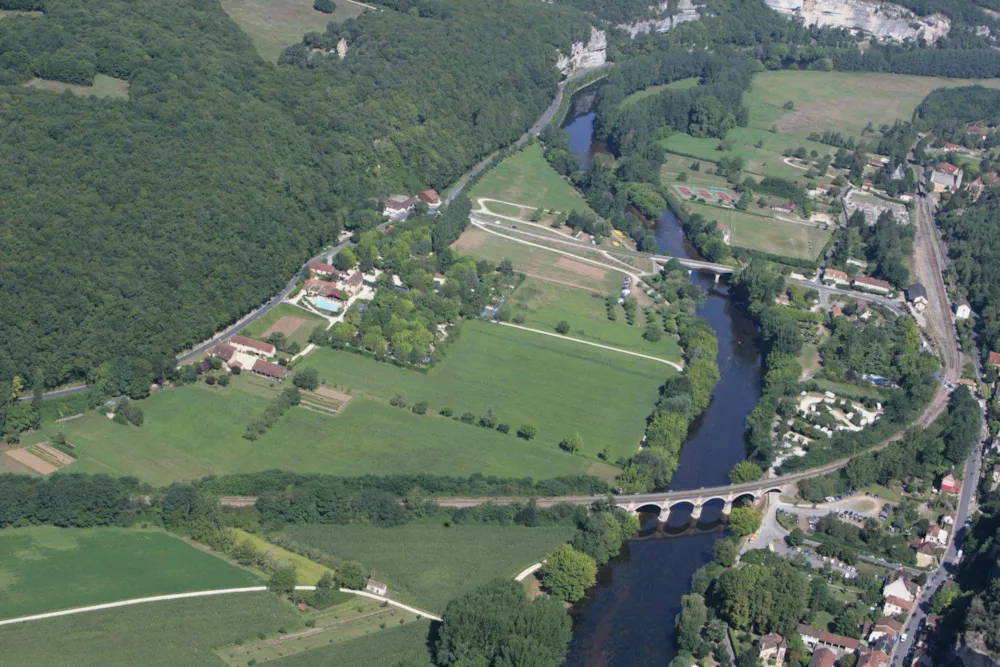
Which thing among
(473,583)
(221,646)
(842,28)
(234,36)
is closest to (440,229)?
(234,36)

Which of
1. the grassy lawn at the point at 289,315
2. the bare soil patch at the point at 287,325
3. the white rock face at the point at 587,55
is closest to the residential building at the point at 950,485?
the grassy lawn at the point at 289,315

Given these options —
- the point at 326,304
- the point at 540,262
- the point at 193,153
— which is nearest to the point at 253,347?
the point at 326,304

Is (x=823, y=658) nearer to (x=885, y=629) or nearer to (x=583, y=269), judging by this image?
(x=885, y=629)

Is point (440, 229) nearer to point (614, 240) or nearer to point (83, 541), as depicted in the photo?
point (614, 240)

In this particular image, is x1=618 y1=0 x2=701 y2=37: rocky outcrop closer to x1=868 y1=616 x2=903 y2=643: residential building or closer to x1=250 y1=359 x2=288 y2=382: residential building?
x1=250 y1=359 x2=288 y2=382: residential building

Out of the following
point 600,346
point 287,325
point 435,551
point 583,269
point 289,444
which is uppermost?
point 583,269

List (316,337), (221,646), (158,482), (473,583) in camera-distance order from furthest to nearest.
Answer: (316,337)
(158,482)
(473,583)
(221,646)
